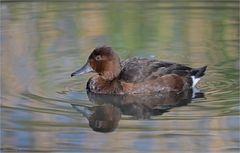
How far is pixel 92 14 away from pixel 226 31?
7.02 feet

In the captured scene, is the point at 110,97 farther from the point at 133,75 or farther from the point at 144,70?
the point at 144,70

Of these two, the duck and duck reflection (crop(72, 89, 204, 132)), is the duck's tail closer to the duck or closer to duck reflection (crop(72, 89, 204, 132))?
the duck

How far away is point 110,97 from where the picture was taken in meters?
8.30

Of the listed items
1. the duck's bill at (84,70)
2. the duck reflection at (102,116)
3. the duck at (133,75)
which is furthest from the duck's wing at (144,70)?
the duck reflection at (102,116)

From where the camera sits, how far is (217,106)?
7.61 m

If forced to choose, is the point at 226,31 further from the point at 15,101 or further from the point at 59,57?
the point at 15,101

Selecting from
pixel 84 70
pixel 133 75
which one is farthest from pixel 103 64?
pixel 133 75

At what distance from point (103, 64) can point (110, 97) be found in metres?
0.40

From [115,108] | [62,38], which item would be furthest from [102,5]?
[115,108]

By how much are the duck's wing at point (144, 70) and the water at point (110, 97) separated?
247 mm

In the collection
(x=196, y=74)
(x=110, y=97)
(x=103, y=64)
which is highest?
(x=103, y=64)

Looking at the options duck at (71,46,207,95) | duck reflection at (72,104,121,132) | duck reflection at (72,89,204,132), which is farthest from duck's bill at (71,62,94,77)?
duck reflection at (72,104,121,132)

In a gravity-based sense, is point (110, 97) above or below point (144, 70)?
below

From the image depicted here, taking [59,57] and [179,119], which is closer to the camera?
[179,119]
